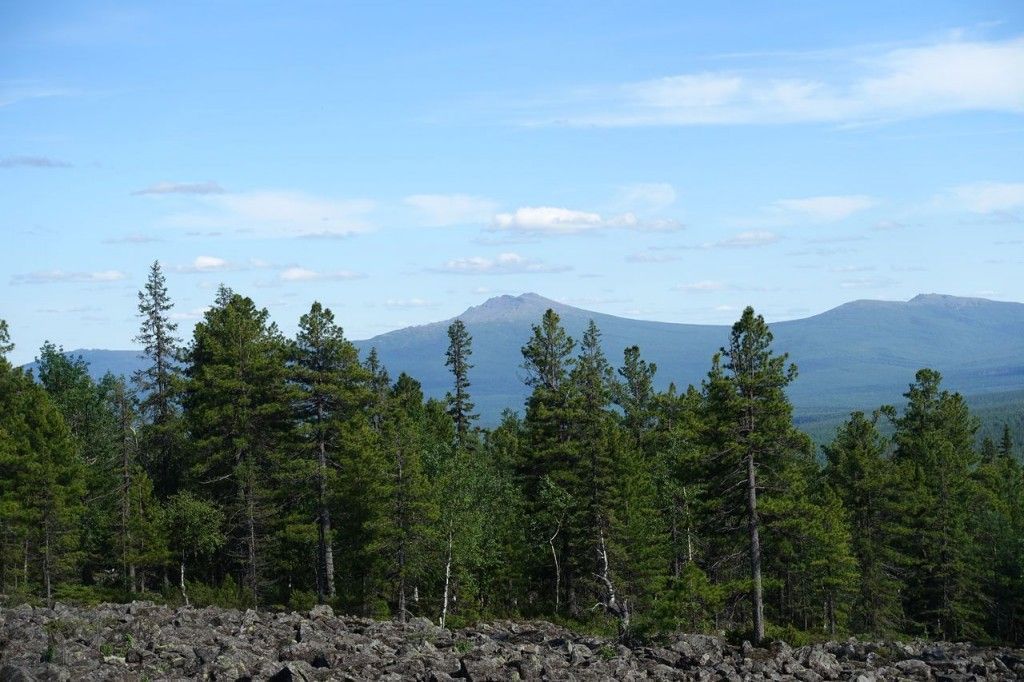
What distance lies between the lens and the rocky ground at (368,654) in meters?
26.9

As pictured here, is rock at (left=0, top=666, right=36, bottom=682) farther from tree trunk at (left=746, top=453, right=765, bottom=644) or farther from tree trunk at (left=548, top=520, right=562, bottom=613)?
tree trunk at (left=548, top=520, right=562, bottom=613)

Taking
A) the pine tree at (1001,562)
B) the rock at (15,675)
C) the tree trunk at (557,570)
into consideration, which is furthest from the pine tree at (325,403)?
the pine tree at (1001,562)

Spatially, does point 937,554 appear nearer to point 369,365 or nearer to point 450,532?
point 450,532

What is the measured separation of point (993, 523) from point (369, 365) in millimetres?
45388

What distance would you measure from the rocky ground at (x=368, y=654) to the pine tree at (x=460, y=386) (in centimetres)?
3993

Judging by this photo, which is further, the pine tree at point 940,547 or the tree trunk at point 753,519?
the pine tree at point 940,547

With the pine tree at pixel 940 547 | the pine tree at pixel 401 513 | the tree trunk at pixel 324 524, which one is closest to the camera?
the pine tree at pixel 401 513

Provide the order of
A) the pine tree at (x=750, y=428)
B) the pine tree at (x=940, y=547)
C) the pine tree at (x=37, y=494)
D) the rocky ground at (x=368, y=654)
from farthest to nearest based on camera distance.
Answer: the pine tree at (x=940, y=547)
the pine tree at (x=37, y=494)
the pine tree at (x=750, y=428)
the rocky ground at (x=368, y=654)

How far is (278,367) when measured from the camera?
5406cm

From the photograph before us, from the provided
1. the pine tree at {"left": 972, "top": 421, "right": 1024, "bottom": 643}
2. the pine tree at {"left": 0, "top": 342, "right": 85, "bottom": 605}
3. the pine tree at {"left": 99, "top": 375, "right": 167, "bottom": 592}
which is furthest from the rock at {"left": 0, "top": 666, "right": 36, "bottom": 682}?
the pine tree at {"left": 972, "top": 421, "right": 1024, "bottom": 643}

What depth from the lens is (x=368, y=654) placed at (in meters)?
29.6

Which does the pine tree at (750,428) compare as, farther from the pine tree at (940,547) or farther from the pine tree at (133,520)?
the pine tree at (133,520)

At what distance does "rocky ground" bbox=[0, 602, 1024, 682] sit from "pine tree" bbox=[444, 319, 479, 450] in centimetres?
3993

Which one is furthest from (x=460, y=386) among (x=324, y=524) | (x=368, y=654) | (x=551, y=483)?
(x=368, y=654)
